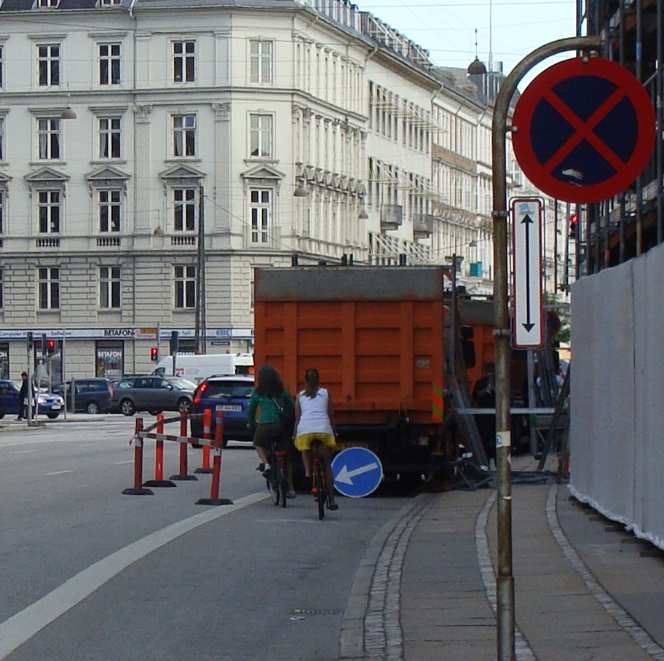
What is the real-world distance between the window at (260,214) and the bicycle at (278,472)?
64.7m

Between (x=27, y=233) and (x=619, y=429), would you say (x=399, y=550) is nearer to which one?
(x=619, y=429)

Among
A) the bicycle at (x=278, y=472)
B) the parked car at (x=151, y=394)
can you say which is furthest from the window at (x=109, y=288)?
the bicycle at (x=278, y=472)

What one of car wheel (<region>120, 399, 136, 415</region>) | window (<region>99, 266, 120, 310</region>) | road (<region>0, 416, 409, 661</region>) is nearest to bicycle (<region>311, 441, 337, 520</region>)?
road (<region>0, 416, 409, 661</region>)

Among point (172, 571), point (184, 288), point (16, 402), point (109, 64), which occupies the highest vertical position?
point (109, 64)

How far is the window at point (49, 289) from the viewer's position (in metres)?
88.8

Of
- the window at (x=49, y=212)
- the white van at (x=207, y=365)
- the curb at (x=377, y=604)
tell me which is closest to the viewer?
the curb at (x=377, y=604)

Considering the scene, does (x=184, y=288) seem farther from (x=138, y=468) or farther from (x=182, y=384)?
(x=138, y=468)

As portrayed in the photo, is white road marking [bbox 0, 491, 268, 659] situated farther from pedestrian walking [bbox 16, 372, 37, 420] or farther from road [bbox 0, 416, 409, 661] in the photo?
pedestrian walking [bbox 16, 372, 37, 420]

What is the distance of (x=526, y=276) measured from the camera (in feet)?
30.2

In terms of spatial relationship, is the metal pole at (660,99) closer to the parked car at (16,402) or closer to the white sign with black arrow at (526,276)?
the white sign with black arrow at (526,276)

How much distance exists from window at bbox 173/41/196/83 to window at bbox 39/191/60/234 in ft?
25.4

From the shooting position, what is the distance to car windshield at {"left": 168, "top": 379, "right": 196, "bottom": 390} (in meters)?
70.8

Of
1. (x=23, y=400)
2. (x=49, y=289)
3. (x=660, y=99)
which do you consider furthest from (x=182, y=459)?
(x=49, y=289)

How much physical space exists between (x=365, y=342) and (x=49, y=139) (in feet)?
221
